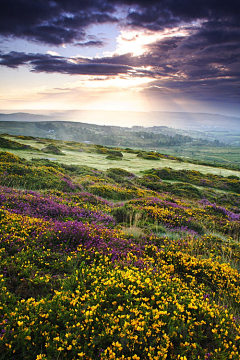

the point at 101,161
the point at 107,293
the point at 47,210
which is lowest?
the point at 107,293

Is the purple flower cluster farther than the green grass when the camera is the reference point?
No

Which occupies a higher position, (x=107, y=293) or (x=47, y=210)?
(x=47, y=210)

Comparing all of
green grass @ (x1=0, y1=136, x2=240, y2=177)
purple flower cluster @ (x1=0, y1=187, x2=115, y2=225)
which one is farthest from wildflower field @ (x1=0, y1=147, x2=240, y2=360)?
green grass @ (x1=0, y1=136, x2=240, y2=177)

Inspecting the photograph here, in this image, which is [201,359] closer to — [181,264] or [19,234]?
[181,264]

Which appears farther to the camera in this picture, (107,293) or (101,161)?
(101,161)

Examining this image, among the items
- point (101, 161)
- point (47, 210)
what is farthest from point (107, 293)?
point (101, 161)

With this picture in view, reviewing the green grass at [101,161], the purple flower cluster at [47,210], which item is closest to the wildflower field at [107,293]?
the purple flower cluster at [47,210]

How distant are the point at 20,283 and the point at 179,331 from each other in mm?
3398

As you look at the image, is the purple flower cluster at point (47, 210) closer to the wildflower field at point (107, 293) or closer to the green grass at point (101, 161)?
the wildflower field at point (107, 293)

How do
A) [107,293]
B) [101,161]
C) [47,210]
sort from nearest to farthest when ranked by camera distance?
[107,293]
[47,210]
[101,161]

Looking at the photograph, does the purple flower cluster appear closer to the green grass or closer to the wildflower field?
the wildflower field

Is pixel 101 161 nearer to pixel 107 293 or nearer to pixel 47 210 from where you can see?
pixel 47 210

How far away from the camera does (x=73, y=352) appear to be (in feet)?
10.2

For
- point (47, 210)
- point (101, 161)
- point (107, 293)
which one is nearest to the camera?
point (107, 293)
